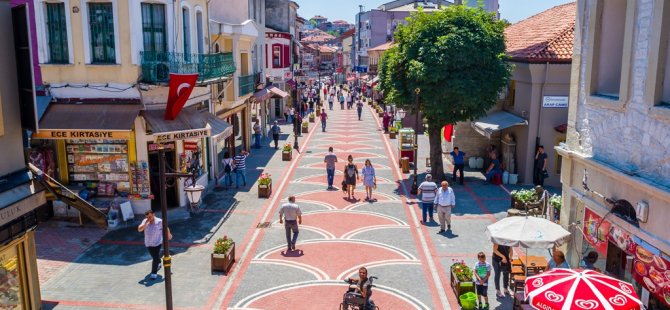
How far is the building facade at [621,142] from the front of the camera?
390 inches

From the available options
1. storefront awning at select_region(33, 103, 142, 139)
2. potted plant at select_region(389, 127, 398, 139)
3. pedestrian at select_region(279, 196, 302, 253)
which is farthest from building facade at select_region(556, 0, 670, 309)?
potted plant at select_region(389, 127, 398, 139)

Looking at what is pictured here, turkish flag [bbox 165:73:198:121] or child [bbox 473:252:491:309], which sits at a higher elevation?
turkish flag [bbox 165:73:198:121]

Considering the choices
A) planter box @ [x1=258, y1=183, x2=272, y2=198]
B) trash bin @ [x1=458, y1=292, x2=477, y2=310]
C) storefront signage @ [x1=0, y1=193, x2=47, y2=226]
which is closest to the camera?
storefront signage @ [x1=0, y1=193, x2=47, y2=226]

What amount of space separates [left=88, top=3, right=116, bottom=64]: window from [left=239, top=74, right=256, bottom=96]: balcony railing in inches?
429

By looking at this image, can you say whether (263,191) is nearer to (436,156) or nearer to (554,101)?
(436,156)

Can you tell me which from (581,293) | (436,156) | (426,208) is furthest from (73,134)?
(436,156)

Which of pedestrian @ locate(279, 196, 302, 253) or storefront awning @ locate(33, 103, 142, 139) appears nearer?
pedestrian @ locate(279, 196, 302, 253)

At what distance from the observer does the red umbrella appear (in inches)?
339

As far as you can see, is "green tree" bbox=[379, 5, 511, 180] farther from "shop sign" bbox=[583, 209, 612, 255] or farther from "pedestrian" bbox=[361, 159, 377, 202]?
"shop sign" bbox=[583, 209, 612, 255]

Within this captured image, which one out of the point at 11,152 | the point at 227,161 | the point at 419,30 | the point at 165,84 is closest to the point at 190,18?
the point at 165,84

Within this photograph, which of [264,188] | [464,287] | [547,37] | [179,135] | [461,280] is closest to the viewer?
[464,287]

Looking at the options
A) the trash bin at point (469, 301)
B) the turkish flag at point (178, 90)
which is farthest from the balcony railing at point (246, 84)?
the trash bin at point (469, 301)

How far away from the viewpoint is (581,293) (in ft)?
28.9

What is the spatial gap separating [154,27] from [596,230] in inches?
547
